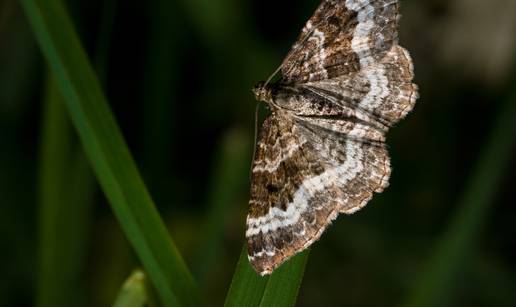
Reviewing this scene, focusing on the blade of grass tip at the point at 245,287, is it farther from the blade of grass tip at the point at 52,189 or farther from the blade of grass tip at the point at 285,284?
the blade of grass tip at the point at 52,189

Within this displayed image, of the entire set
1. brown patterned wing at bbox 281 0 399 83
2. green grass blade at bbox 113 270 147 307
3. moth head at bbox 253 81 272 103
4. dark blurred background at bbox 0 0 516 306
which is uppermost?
brown patterned wing at bbox 281 0 399 83

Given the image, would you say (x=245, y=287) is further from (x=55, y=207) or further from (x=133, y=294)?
(x=55, y=207)

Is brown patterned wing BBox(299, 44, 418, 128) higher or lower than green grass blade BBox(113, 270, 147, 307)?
higher

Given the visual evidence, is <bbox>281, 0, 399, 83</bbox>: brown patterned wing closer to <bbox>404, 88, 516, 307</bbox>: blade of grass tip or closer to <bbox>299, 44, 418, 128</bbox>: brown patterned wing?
<bbox>299, 44, 418, 128</bbox>: brown patterned wing

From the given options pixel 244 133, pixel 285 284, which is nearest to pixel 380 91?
pixel 285 284

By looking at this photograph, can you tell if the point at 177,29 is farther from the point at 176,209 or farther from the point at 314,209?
the point at 314,209

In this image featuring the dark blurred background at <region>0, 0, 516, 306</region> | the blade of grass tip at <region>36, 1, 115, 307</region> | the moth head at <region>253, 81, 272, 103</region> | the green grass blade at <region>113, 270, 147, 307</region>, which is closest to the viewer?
the green grass blade at <region>113, 270, 147, 307</region>

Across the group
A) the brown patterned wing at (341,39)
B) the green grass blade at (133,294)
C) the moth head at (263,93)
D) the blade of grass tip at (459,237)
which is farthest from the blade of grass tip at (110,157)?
the blade of grass tip at (459,237)

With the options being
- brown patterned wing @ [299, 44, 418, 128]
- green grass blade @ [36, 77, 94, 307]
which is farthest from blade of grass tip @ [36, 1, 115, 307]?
brown patterned wing @ [299, 44, 418, 128]
